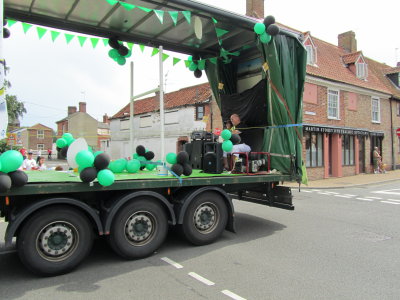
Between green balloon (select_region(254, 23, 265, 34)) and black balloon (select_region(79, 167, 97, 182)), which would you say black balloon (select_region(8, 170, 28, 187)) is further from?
green balloon (select_region(254, 23, 265, 34))

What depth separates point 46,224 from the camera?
147 inches

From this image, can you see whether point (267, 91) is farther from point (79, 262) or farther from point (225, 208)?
point (79, 262)

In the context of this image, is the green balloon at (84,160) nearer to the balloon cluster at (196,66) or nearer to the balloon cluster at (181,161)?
the balloon cluster at (181,161)

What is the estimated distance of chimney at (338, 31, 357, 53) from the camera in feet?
78.8

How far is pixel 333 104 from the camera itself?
1809 cm

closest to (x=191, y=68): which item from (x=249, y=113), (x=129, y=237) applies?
(x=249, y=113)

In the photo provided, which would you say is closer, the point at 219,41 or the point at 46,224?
the point at 46,224

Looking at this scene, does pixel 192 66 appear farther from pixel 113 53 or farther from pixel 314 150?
pixel 314 150

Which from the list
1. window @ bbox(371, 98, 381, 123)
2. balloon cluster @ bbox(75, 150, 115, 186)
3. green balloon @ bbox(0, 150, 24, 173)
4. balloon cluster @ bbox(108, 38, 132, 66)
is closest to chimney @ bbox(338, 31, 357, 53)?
window @ bbox(371, 98, 381, 123)

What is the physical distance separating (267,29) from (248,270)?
4.25 m

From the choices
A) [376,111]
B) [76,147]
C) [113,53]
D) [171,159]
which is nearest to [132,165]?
[171,159]

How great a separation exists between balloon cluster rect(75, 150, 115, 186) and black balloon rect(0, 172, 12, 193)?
2.55 feet

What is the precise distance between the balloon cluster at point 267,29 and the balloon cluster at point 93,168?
3.75 m

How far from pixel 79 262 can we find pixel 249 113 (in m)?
4.96
